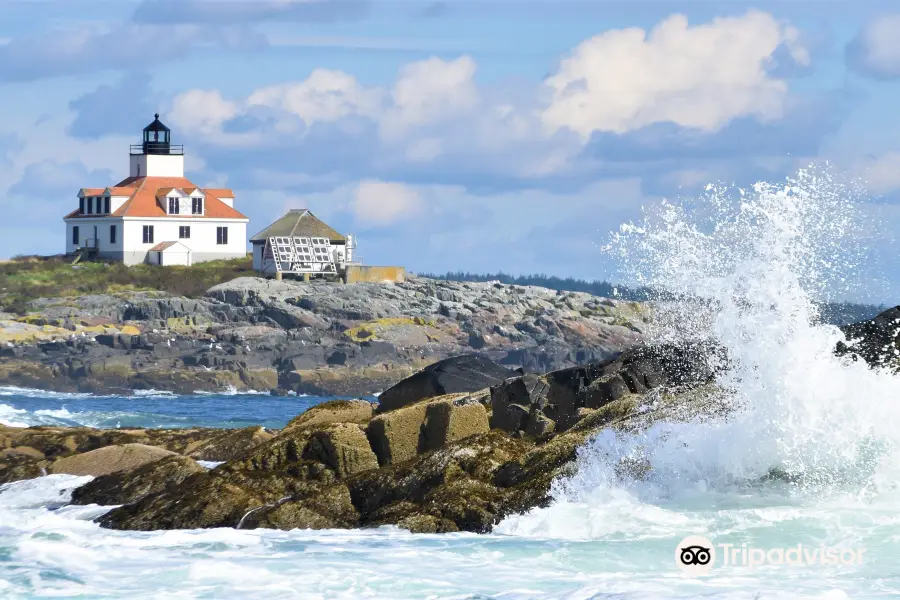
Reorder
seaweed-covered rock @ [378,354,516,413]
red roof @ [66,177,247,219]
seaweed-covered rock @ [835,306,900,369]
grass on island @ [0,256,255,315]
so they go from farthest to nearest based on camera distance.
→ red roof @ [66,177,247,219] → grass on island @ [0,256,255,315] → seaweed-covered rock @ [378,354,516,413] → seaweed-covered rock @ [835,306,900,369]

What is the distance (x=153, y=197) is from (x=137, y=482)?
51369 millimetres

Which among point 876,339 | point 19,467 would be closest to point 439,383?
→ point 19,467

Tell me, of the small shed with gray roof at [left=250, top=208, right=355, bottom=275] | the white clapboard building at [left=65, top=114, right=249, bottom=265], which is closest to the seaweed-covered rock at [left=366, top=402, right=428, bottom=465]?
the small shed with gray roof at [left=250, top=208, right=355, bottom=275]

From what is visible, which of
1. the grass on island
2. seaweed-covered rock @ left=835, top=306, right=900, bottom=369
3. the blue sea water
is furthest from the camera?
the grass on island

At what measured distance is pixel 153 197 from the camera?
210 feet

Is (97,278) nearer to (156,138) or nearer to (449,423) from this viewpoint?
(156,138)

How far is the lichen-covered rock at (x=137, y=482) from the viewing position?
14055 mm

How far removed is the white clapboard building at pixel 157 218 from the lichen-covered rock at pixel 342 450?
49.2 metres

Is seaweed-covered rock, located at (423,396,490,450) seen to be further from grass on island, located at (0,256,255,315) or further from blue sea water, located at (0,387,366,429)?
grass on island, located at (0,256,255,315)

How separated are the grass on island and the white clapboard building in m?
1.37

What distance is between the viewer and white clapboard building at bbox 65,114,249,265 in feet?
205

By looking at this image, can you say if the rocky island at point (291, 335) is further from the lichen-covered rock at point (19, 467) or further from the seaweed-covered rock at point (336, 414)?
the lichen-covered rock at point (19, 467)

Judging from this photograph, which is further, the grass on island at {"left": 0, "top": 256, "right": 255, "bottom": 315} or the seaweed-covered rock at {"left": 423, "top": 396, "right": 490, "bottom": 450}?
the grass on island at {"left": 0, "top": 256, "right": 255, "bottom": 315}

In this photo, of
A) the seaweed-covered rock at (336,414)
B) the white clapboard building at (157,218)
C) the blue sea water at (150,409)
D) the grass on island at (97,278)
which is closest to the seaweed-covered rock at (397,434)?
the seaweed-covered rock at (336,414)
